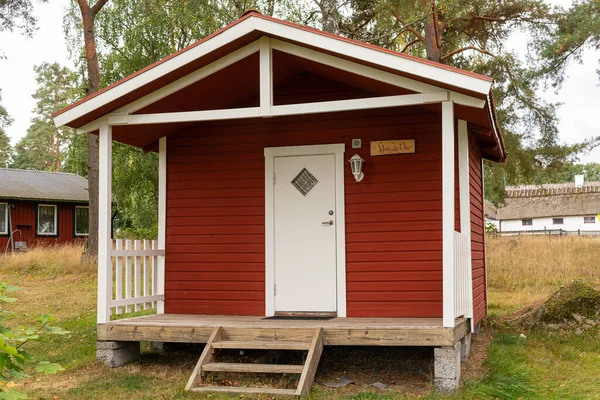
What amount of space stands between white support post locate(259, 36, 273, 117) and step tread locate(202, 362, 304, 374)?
2263 mm

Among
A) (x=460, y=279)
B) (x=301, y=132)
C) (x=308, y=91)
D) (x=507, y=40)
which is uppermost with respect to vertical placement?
(x=507, y=40)

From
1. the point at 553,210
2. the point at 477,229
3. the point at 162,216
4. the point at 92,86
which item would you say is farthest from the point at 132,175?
the point at 553,210

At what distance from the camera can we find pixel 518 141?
15656mm

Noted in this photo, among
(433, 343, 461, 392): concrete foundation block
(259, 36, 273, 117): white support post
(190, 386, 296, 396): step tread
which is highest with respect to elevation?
(259, 36, 273, 117): white support post

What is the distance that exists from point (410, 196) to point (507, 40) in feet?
34.1

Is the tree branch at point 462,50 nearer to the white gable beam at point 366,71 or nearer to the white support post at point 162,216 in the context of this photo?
the white support post at point 162,216

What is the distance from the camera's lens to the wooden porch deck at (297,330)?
570cm

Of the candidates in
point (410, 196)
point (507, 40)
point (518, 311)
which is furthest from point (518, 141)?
point (410, 196)

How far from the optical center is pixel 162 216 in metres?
7.85

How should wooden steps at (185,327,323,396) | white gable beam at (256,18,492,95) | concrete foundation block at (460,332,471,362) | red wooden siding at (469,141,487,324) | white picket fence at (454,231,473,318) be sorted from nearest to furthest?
wooden steps at (185,327,323,396) → white gable beam at (256,18,492,95) → white picket fence at (454,231,473,318) → concrete foundation block at (460,332,471,362) → red wooden siding at (469,141,487,324)

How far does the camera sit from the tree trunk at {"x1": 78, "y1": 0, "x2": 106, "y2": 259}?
1536 cm

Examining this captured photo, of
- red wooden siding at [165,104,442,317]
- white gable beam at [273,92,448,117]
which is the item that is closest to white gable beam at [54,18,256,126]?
white gable beam at [273,92,448,117]

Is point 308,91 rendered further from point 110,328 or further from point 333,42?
point 110,328

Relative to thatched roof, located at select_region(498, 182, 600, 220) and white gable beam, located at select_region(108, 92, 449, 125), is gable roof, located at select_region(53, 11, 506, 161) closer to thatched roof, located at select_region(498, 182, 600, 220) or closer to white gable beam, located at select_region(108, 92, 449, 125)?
white gable beam, located at select_region(108, 92, 449, 125)
